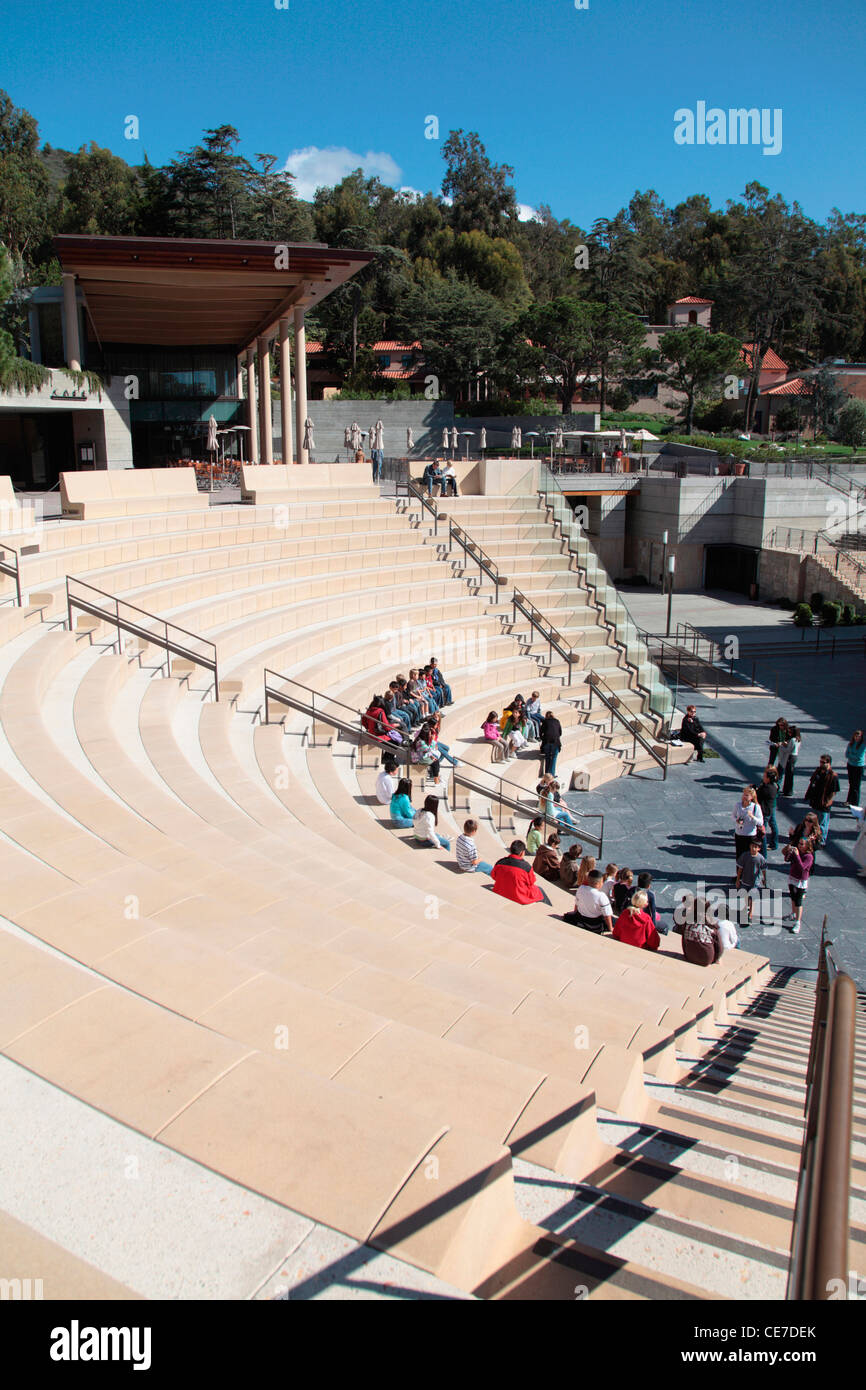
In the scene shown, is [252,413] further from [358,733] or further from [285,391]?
[358,733]

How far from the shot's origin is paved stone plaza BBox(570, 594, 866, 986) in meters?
12.1

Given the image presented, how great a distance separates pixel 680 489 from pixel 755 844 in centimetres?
2755

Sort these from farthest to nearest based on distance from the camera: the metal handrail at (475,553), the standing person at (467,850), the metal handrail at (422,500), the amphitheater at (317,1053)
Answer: the metal handrail at (422,500) → the metal handrail at (475,553) → the standing person at (467,850) → the amphitheater at (317,1053)

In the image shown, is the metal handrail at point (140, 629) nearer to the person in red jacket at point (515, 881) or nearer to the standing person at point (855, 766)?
the person in red jacket at point (515, 881)

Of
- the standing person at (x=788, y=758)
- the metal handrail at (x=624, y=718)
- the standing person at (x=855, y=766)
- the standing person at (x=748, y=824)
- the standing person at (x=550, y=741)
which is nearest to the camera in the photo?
the standing person at (x=748, y=824)

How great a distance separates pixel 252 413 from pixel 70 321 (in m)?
10.3

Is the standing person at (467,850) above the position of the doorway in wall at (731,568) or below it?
below

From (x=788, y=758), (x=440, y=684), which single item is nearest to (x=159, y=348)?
(x=440, y=684)

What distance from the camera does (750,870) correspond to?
40.9 feet

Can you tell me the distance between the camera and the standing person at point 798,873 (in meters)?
11.9

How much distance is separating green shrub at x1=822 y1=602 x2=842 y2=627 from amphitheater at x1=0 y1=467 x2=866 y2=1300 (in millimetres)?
22725

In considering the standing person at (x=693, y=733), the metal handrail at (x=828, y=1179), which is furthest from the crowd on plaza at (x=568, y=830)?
the metal handrail at (x=828, y=1179)

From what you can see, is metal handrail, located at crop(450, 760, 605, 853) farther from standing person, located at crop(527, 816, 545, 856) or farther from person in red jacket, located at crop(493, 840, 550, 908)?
person in red jacket, located at crop(493, 840, 550, 908)

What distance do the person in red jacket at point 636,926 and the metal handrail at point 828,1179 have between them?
6.99 metres
